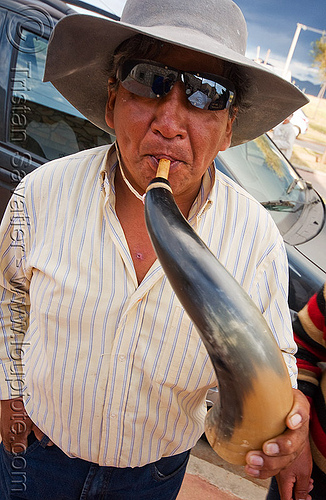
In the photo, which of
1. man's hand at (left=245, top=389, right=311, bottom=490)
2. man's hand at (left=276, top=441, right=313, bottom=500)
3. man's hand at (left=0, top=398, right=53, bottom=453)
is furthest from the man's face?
man's hand at (left=276, top=441, right=313, bottom=500)

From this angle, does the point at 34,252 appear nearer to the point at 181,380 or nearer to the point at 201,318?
the point at 181,380

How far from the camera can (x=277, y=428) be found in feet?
2.68

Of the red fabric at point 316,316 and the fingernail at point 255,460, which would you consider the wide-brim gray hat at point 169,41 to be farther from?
the fingernail at point 255,460

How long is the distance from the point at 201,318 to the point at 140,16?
896 mm

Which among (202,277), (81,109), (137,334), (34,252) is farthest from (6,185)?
(202,277)

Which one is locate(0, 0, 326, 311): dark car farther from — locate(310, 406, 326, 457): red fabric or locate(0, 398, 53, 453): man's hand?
locate(0, 398, 53, 453): man's hand

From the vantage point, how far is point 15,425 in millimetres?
1444

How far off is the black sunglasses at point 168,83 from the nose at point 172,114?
0.01 meters

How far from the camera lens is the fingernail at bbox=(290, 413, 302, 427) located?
82 cm

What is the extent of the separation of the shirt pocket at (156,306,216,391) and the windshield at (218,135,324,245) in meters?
1.68

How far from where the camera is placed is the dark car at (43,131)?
2822 millimetres

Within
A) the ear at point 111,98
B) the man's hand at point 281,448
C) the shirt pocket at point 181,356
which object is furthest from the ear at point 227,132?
the man's hand at point 281,448

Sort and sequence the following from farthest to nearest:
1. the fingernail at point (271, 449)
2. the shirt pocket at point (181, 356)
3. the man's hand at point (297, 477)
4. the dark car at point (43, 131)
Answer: the dark car at point (43, 131) < the man's hand at point (297, 477) < the shirt pocket at point (181, 356) < the fingernail at point (271, 449)

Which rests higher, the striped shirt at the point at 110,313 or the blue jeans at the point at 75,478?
the striped shirt at the point at 110,313
